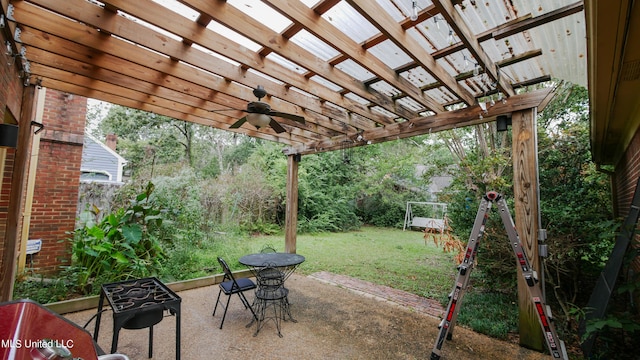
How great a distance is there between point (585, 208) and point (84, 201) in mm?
8275

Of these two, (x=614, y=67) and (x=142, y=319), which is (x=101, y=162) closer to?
(x=142, y=319)

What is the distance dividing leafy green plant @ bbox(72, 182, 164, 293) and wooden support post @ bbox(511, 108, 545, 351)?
464 centimetres

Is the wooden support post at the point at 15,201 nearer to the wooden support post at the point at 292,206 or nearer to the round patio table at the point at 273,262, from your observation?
the round patio table at the point at 273,262

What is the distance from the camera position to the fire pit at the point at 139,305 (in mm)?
1804

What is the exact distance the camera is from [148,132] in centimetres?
1173

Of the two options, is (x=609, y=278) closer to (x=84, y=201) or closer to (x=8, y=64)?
(x=8, y=64)

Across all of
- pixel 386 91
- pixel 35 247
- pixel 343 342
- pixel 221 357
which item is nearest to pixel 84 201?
pixel 35 247

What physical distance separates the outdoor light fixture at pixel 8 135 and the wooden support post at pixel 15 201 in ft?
2.15

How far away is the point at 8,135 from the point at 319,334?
10.6 ft

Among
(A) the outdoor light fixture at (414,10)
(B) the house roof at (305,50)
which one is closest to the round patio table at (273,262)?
(B) the house roof at (305,50)

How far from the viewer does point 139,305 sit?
195cm

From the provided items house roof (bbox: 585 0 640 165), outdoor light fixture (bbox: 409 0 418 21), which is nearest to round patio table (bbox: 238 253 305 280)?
outdoor light fixture (bbox: 409 0 418 21)

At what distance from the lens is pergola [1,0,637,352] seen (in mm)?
1804

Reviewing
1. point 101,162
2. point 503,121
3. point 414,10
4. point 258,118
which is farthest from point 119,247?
point 101,162
